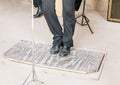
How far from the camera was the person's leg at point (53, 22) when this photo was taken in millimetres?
2389

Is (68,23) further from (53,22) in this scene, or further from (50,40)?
(50,40)

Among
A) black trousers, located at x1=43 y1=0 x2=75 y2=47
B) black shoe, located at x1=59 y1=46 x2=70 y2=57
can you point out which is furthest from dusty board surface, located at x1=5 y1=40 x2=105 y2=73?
black trousers, located at x1=43 y1=0 x2=75 y2=47

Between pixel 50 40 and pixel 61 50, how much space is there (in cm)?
34

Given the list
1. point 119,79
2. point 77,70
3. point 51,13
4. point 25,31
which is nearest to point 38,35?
point 25,31

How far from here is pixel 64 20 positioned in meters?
2.46

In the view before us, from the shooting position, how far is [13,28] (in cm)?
316

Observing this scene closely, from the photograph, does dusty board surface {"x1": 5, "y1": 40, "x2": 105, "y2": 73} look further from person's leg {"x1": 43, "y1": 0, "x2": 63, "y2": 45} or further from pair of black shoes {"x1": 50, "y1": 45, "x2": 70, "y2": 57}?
person's leg {"x1": 43, "y1": 0, "x2": 63, "y2": 45}

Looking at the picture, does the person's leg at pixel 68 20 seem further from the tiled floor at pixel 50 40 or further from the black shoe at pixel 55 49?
the tiled floor at pixel 50 40

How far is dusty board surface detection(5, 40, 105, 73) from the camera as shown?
237 cm

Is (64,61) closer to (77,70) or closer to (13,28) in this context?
(77,70)

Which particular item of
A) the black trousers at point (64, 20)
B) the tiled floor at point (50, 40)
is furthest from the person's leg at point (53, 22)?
the tiled floor at point (50, 40)

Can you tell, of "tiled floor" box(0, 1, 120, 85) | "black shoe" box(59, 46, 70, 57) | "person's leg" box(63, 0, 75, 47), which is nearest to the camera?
"tiled floor" box(0, 1, 120, 85)

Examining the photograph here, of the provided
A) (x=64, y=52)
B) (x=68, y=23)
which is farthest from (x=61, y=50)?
(x=68, y=23)

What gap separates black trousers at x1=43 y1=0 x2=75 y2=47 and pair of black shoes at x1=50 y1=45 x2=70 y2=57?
0.04 metres
